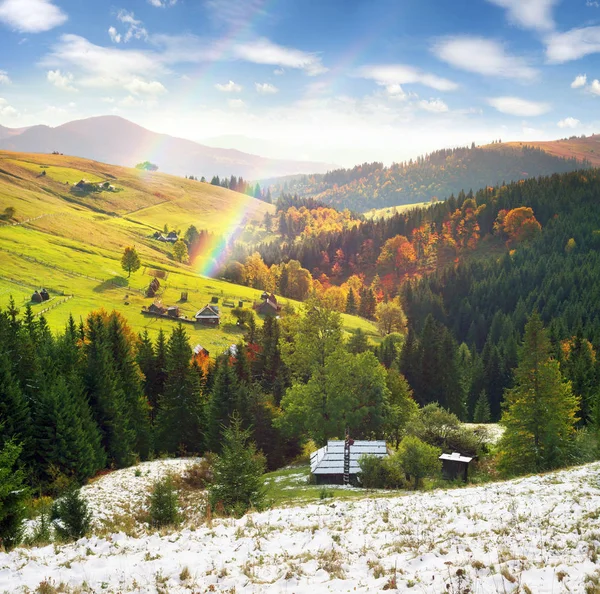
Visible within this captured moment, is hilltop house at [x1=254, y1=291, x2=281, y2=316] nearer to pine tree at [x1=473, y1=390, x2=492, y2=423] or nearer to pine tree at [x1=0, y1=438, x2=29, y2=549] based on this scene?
pine tree at [x1=473, y1=390, x2=492, y2=423]

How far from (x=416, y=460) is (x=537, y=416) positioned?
410 inches

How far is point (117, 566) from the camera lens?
13.8m

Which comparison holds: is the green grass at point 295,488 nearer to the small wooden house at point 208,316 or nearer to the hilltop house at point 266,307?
the small wooden house at point 208,316

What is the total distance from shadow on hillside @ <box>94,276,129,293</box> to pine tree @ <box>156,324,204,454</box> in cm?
6317

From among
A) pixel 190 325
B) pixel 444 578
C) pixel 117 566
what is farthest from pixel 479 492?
pixel 190 325

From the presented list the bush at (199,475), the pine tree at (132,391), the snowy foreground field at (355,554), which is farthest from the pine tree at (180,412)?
the snowy foreground field at (355,554)

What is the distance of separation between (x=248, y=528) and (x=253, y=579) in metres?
4.44

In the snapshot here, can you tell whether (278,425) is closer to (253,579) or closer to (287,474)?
(287,474)

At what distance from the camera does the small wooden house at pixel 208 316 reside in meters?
104

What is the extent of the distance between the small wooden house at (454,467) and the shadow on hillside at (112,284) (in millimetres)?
90783

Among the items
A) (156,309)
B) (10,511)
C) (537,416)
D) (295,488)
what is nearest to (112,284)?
(156,309)

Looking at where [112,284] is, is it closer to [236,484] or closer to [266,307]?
[266,307]

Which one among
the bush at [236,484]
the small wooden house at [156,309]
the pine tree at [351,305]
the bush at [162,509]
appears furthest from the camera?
the pine tree at [351,305]

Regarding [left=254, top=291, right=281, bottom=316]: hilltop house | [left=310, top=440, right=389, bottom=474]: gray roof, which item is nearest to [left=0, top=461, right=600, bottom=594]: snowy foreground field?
[left=310, top=440, right=389, bottom=474]: gray roof
